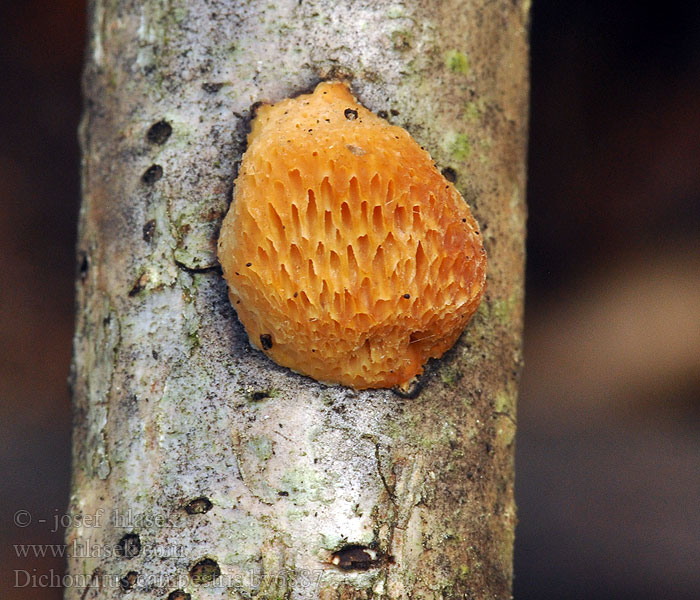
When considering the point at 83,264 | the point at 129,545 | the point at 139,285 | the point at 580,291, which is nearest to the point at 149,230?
the point at 139,285

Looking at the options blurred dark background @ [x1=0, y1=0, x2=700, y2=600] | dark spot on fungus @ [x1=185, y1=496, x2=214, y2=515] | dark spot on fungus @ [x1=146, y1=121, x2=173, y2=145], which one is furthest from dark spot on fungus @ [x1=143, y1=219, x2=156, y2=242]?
blurred dark background @ [x1=0, y1=0, x2=700, y2=600]

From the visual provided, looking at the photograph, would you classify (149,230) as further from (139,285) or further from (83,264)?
(83,264)

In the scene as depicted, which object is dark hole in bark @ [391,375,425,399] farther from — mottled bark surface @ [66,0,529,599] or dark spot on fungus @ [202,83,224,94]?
dark spot on fungus @ [202,83,224,94]

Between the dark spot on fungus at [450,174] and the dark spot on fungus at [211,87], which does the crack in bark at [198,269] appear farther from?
the dark spot on fungus at [450,174]

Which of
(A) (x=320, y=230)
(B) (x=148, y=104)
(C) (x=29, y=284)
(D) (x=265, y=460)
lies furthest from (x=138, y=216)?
(C) (x=29, y=284)

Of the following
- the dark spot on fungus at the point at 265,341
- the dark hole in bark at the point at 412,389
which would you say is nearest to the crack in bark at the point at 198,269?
the dark spot on fungus at the point at 265,341
